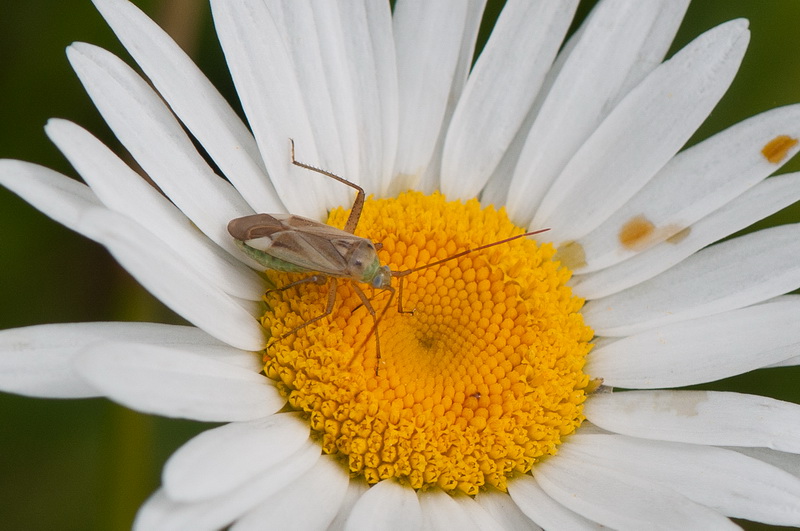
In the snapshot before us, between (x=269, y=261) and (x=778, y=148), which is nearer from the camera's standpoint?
(x=269, y=261)

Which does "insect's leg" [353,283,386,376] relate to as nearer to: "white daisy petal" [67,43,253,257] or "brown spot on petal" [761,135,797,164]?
"white daisy petal" [67,43,253,257]

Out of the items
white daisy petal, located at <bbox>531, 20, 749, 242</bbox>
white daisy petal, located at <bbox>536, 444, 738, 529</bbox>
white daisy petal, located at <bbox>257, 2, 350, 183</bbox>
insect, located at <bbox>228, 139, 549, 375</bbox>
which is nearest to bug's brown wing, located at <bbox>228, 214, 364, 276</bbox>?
insect, located at <bbox>228, 139, 549, 375</bbox>

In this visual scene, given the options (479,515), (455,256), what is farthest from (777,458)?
(455,256)

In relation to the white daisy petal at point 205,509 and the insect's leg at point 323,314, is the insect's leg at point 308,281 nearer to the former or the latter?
the insect's leg at point 323,314

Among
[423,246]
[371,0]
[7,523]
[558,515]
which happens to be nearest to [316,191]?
[423,246]

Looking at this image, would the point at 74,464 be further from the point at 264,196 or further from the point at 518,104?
the point at 518,104

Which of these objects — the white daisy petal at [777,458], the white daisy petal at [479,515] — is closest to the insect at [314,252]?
the white daisy petal at [479,515]

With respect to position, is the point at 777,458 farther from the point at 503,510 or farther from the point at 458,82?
the point at 458,82
